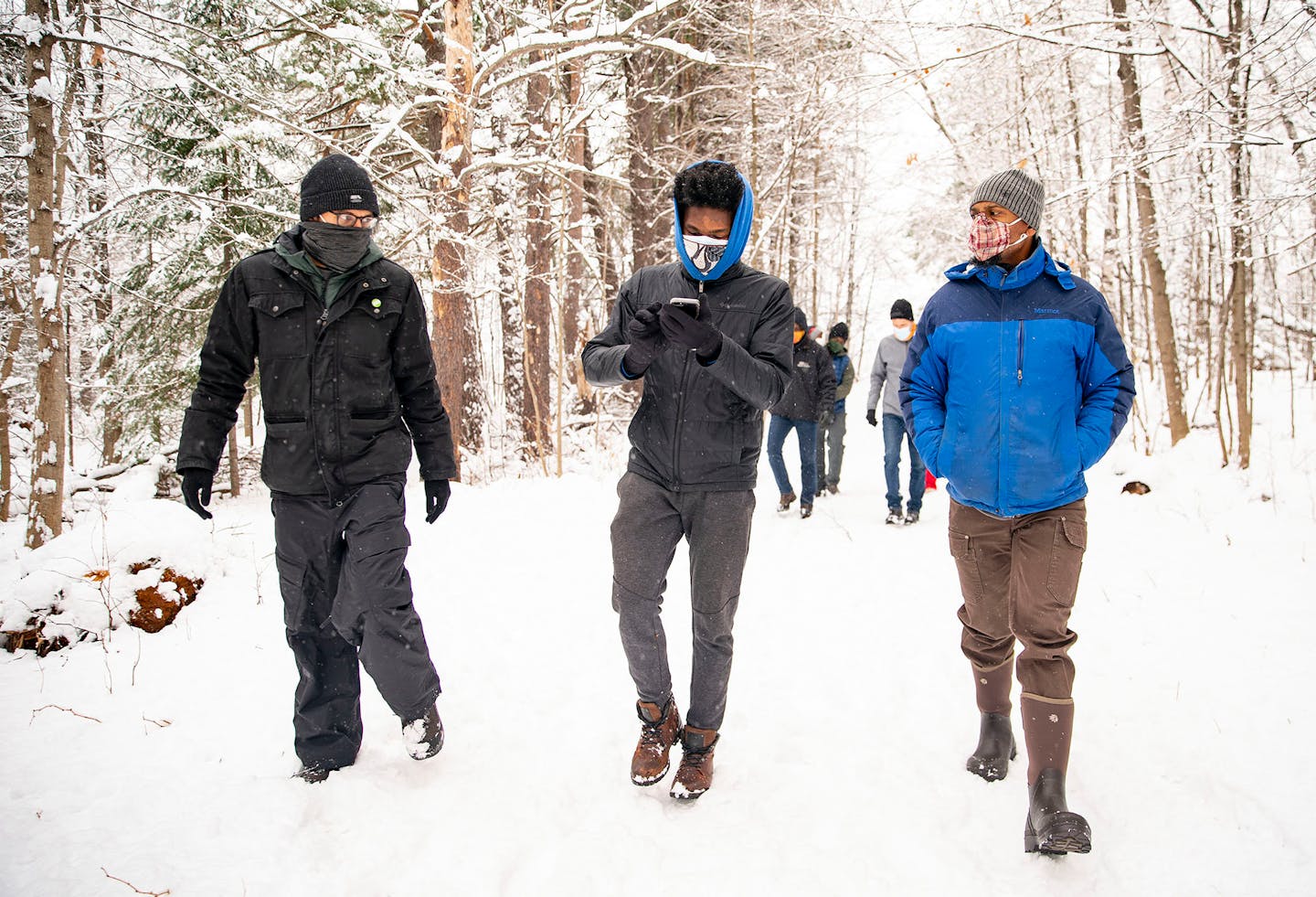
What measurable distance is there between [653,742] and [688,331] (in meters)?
1.64

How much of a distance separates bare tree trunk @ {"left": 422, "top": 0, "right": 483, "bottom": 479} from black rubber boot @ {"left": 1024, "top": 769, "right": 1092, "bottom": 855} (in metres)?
7.78

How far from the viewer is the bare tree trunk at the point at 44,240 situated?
5.49 metres

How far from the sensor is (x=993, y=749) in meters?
2.92

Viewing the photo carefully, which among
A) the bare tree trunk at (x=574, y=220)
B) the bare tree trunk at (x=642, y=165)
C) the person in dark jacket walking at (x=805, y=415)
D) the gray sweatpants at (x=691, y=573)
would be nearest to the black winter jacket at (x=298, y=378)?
the gray sweatpants at (x=691, y=573)

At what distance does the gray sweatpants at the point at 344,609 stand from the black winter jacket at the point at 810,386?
5163 mm

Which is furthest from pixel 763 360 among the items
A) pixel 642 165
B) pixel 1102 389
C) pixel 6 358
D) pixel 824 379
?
pixel 642 165

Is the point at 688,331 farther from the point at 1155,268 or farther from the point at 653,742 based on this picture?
the point at 1155,268

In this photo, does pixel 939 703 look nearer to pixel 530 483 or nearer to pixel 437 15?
pixel 530 483

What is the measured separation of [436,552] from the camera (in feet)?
19.2

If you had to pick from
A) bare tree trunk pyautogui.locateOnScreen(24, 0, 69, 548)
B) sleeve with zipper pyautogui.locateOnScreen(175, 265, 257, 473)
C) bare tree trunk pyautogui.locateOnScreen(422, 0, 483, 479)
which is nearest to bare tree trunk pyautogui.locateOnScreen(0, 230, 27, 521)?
bare tree trunk pyautogui.locateOnScreen(24, 0, 69, 548)

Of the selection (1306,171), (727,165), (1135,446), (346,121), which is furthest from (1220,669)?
(346,121)

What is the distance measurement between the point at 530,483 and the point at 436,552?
2.69 m

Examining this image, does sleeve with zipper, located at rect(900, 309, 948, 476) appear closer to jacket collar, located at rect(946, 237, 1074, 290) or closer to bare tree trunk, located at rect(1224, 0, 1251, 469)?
jacket collar, located at rect(946, 237, 1074, 290)

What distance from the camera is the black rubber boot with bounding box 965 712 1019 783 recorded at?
9.50 feet
